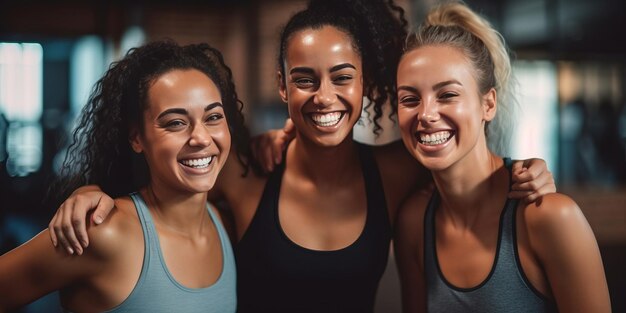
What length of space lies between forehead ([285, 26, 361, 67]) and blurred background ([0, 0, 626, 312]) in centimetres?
377

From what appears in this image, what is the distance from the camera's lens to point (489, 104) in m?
1.69

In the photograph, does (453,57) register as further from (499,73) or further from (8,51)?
(8,51)

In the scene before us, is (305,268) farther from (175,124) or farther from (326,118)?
(175,124)

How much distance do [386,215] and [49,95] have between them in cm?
613

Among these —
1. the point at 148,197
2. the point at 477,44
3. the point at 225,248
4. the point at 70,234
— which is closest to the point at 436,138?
the point at 477,44

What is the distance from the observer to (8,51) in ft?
21.0

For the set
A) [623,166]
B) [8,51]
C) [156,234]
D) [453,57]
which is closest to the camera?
[156,234]

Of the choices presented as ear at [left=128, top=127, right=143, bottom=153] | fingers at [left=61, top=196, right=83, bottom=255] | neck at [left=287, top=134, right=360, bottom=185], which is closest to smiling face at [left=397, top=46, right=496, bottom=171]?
neck at [left=287, top=134, right=360, bottom=185]

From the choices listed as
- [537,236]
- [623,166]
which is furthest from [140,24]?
[537,236]

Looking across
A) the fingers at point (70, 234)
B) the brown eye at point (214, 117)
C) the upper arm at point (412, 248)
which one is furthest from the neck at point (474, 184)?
the fingers at point (70, 234)

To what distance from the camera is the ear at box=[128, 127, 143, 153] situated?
1.60 metres

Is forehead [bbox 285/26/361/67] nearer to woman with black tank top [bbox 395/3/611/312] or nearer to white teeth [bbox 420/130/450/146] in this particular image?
woman with black tank top [bbox 395/3/611/312]

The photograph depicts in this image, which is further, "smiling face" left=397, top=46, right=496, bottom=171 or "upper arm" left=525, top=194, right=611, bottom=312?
"smiling face" left=397, top=46, right=496, bottom=171

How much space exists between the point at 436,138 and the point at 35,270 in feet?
3.50
